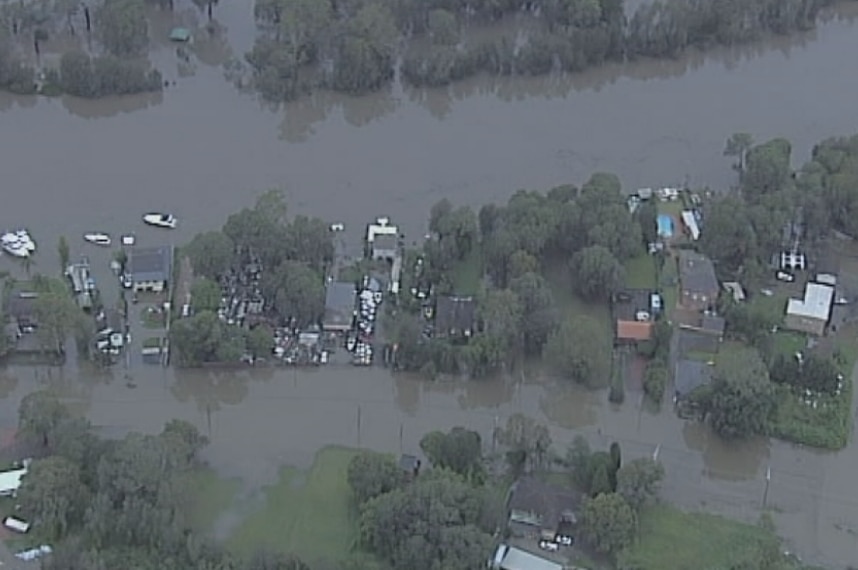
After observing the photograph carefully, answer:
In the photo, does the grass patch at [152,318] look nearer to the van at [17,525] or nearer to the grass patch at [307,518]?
the grass patch at [307,518]

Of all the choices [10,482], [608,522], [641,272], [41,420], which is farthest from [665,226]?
[10,482]

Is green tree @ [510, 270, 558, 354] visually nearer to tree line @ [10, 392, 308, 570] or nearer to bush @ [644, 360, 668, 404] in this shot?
bush @ [644, 360, 668, 404]

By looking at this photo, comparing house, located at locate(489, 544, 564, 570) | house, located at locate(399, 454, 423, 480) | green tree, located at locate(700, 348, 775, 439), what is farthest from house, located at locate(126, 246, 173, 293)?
green tree, located at locate(700, 348, 775, 439)

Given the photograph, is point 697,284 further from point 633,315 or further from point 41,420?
point 41,420

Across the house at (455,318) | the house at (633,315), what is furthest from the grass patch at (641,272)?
the house at (455,318)

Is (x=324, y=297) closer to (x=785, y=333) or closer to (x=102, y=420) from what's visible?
(x=102, y=420)

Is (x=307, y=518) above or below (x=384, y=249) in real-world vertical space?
below
